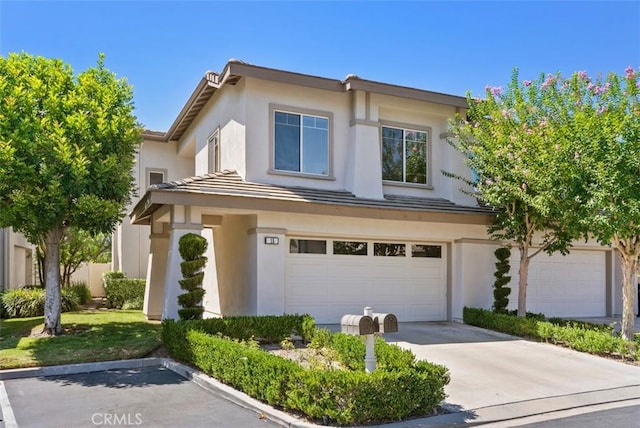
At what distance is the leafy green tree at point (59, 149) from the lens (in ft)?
36.3

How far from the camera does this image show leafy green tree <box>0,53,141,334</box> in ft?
36.3

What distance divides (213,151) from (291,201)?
4925mm

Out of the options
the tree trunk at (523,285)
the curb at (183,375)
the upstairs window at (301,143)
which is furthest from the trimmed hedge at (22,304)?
the tree trunk at (523,285)

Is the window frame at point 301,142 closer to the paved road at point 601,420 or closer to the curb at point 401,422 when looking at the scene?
the curb at point 401,422

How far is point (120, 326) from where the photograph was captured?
1381cm

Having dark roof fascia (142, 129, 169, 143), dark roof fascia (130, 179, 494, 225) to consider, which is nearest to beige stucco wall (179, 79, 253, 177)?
dark roof fascia (130, 179, 494, 225)

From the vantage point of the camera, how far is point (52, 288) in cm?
1250

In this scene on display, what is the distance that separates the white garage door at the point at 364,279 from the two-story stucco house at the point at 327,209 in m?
0.03

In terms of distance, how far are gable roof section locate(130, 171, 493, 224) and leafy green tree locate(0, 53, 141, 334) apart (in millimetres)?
1205

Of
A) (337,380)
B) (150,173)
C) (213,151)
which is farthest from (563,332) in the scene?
(150,173)

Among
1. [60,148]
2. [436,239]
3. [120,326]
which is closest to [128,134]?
[60,148]

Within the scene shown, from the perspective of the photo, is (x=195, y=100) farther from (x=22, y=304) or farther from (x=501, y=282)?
(x=501, y=282)

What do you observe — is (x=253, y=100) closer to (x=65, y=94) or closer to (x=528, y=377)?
(x=65, y=94)

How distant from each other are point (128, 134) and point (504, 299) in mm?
10961
